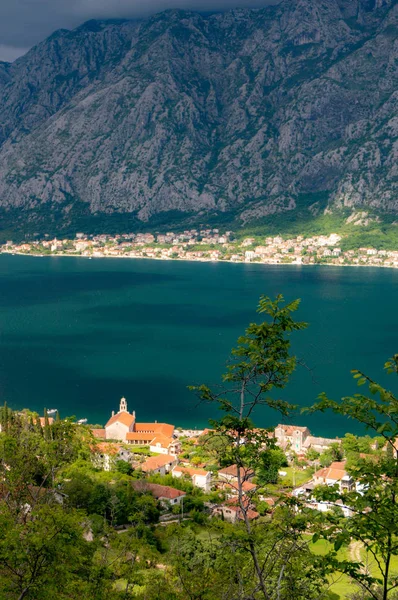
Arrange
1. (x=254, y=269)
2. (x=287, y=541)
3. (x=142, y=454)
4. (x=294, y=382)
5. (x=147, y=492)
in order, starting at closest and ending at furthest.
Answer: (x=287, y=541) < (x=147, y=492) < (x=142, y=454) < (x=294, y=382) < (x=254, y=269)

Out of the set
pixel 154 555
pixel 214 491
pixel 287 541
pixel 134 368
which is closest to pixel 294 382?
pixel 134 368

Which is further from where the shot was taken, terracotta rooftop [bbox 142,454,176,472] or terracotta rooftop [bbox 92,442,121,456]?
terracotta rooftop [bbox 92,442,121,456]

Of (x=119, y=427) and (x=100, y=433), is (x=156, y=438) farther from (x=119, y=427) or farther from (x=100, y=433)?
(x=100, y=433)

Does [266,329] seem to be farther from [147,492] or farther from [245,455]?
[147,492]

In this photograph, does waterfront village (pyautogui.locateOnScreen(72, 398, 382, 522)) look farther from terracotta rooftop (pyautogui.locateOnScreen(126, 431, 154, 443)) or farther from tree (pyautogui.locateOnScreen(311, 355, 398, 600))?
tree (pyautogui.locateOnScreen(311, 355, 398, 600))

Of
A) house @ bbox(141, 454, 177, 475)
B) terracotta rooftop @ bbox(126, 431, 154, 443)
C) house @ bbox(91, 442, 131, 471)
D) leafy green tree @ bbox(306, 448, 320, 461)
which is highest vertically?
house @ bbox(91, 442, 131, 471)

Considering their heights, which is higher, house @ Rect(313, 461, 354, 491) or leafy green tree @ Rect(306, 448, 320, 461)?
house @ Rect(313, 461, 354, 491)

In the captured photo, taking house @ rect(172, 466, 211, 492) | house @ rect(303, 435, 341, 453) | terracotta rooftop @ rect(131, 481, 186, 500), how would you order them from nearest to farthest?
1. terracotta rooftop @ rect(131, 481, 186, 500)
2. house @ rect(172, 466, 211, 492)
3. house @ rect(303, 435, 341, 453)

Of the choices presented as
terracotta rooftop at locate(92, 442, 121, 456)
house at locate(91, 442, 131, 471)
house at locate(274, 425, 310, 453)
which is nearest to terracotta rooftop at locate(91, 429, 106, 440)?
terracotta rooftop at locate(92, 442, 121, 456)
